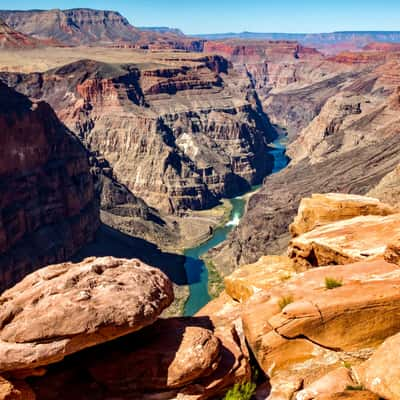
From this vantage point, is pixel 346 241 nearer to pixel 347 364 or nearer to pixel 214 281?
pixel 347 364

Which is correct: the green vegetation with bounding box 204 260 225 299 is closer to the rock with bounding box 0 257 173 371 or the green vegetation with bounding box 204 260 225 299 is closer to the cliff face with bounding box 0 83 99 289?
the cliff face with bounding box 0 83 99 289

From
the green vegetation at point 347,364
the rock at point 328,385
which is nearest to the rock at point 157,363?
the rock at point 328,385

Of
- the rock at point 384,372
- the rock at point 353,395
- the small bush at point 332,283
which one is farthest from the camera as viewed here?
the small bush at point 332,283

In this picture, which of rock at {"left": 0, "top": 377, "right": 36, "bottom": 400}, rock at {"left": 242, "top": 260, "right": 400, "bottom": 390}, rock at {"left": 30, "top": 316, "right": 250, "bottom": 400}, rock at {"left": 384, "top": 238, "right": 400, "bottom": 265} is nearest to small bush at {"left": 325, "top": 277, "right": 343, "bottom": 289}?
rock at {"left": 242, "top": 260, "right": 400, "bottom": 390}

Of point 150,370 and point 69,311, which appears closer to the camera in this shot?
point 69,311

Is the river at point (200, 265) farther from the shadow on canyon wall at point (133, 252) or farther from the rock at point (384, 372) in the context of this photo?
the rock at point (384, 372)

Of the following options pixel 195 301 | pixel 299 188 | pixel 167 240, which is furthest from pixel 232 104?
pixel 195 301

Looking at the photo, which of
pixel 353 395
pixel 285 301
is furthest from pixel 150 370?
pixel 353 395
